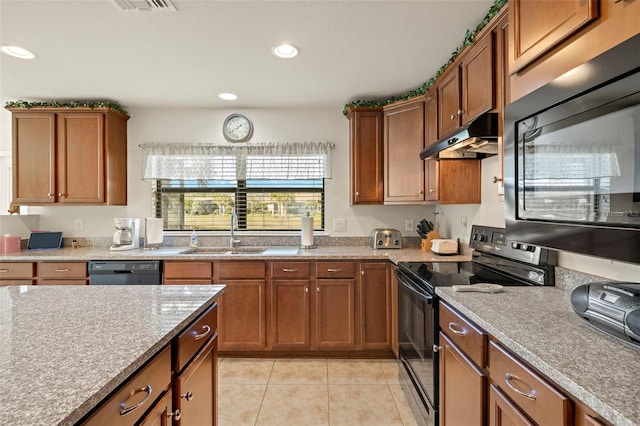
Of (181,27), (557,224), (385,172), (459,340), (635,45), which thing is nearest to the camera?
(635,45)

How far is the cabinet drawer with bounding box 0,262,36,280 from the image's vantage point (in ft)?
9.05

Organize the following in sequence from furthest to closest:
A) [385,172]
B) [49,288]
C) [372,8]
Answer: [385,172] → [372,8] → [49,288]

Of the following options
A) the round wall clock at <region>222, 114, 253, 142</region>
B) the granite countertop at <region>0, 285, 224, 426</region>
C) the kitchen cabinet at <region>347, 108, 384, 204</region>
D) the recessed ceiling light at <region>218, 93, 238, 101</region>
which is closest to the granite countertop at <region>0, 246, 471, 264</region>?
the kitchen cabinet at <region>347, 108, 384, 204</region>

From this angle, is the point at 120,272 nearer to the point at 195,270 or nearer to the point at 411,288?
the point at 195,270

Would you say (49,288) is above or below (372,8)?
below

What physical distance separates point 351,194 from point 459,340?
1.93 m

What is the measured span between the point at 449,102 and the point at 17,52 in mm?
3024

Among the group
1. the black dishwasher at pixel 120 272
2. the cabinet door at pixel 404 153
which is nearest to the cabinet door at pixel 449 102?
the cabinet door at pixel 404 153

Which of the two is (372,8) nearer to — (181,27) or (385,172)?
(181,27)

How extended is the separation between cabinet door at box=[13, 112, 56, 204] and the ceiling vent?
207 centimetres

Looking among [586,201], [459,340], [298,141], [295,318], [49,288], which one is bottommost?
[295,318]

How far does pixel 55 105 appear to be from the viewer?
308 cm

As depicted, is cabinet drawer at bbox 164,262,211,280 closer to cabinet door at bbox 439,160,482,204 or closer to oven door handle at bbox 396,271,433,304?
oven door handle at bbox 396,271,433,304

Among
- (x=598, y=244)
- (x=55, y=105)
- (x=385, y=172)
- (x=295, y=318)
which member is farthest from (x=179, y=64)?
(x=598, y=244)
